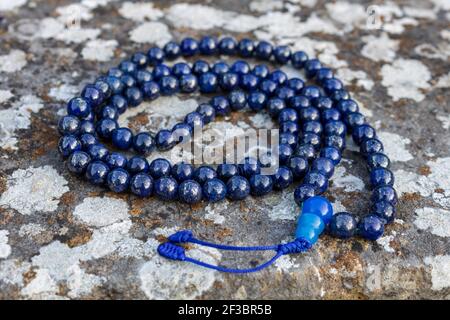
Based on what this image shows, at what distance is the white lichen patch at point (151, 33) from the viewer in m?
3.21

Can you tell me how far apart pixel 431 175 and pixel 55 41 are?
2.07 m

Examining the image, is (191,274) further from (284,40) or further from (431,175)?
(284,40)

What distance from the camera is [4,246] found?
200 cm

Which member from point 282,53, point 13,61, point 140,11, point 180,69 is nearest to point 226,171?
point 180,69

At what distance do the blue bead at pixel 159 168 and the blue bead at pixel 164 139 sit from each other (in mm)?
159

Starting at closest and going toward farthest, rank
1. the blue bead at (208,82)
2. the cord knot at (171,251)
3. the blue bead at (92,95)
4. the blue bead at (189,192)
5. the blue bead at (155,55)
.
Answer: the cord knot at (171,251) < the blue bead at (189,192) < the blue bead at (92,95) < the blue bead at (208,82) < the blue bead at (155,55)

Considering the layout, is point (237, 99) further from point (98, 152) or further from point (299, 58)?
point (98, 152)

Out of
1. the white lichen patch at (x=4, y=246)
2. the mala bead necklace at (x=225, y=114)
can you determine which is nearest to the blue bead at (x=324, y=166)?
the mala bead necklace at (x=225, y=114)

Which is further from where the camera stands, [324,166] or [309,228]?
[324,166]

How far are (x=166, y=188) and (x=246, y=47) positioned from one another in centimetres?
119

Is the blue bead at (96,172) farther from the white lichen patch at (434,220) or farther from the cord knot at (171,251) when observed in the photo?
the white lichen patch at (434,220)

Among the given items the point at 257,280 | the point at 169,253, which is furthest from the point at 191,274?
the point at 257,280

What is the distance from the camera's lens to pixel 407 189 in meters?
2.36

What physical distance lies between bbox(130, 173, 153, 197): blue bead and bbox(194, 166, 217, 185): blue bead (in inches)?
7.5
